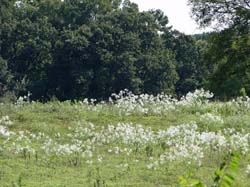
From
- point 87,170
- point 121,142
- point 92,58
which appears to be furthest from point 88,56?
point 87,170

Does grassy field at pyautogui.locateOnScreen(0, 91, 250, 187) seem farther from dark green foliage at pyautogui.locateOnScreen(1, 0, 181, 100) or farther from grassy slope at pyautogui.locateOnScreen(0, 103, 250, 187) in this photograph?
dark green foliage at pyautogui.locateOnScreen(1, 0, 181, 100)

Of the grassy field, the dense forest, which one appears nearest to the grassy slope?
the grassy field

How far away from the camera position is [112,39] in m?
46.2

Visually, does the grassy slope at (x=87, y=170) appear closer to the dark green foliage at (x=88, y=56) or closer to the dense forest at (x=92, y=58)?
the dense forest at (x=92, y=58)

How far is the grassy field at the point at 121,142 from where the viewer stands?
8305 mm

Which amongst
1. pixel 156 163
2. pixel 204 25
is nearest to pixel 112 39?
pixel 204 25

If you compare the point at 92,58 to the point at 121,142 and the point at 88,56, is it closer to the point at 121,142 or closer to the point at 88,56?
the point at 88,56

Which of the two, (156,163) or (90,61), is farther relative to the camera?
(90,61)

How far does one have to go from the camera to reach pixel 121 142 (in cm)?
1048

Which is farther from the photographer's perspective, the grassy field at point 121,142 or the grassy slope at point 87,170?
the grassy field at point 121,142

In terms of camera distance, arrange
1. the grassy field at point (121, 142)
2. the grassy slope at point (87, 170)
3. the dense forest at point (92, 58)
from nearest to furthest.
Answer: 1. the grassy slope at point (87, 170)
2. the grassy field at point (121, 142)
3. the dense forest at point (92, 58)

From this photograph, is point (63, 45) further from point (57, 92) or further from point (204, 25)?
point (204, 25)

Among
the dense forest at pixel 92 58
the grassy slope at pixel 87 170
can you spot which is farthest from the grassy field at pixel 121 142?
the dense forest at pixel 92 58

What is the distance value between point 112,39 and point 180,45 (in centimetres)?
798
